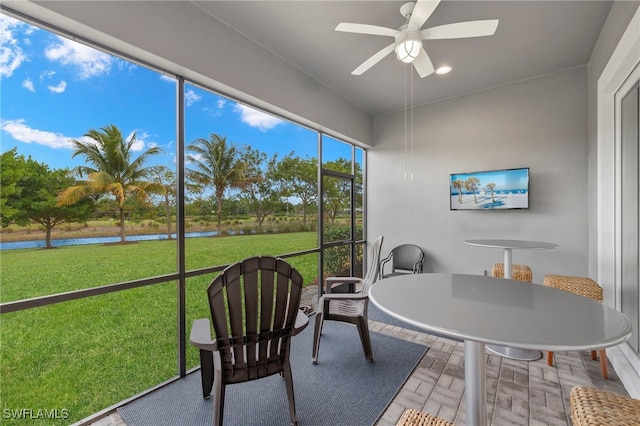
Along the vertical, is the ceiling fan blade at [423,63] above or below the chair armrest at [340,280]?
above

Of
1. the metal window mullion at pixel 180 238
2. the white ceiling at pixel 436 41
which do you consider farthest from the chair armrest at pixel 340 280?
the white ceiling at pixel 436 41

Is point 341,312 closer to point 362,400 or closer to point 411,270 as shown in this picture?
point 362,400

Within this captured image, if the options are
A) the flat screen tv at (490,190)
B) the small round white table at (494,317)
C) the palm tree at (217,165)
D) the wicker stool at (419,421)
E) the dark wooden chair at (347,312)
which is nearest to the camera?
the small round white table at (494,317)

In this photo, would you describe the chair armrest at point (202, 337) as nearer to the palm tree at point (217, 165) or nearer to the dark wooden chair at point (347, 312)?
the dark wooden chair at point (347, 312)

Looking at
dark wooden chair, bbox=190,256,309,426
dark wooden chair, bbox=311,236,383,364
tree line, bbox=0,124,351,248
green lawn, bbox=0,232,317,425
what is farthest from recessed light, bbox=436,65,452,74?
green lawn, bbox=0,232,317,425

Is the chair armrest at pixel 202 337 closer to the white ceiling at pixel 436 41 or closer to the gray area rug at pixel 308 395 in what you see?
the gray area rug at pixel 308 395

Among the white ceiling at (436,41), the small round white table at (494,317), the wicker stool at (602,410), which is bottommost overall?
the wicker stool at (602,410)

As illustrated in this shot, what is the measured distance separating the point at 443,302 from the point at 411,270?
3207mm

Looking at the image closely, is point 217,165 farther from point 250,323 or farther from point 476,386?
point 476,386

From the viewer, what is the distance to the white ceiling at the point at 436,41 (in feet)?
7.46

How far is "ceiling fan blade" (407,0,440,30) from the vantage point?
168cm

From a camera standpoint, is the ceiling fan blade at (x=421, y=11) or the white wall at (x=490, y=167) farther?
the white wall at (x=490, y=167)

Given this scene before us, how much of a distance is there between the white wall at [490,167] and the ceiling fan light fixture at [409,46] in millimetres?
2426

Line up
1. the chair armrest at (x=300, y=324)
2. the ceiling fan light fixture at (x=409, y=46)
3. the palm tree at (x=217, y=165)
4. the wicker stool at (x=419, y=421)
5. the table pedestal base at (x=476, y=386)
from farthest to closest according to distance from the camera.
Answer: the palm tree at (x=217, y=165)
the ceiling fan light fixture at (x=409, y=46)
the chair armrest at (x=300, y=324)
the table pedestal base at (x=476, y=386)
the wicker stool at (x=419, y=421)
